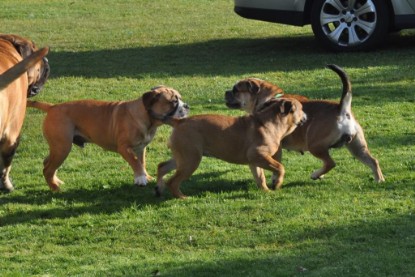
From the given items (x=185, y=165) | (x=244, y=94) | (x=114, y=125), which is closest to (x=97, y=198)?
(x=114, y=125)

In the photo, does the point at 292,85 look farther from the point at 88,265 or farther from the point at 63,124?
the point at 88,265

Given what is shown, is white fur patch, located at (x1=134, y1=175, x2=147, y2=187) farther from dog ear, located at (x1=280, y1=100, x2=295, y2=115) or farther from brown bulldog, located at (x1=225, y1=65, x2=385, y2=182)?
dog ear, located at (x1=280, y1=100, x2=295, y2=115)

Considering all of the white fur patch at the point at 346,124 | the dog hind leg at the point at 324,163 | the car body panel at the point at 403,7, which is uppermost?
the white fur patch at the point at 346,124

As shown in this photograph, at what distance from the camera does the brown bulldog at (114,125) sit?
977 centimetres

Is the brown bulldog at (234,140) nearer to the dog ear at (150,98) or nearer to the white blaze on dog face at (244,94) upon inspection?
the dog ear at (150,98)

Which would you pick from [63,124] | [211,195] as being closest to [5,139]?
[63,124]

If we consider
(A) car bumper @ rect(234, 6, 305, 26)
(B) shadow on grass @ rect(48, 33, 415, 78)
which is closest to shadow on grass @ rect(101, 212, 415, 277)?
(B) shadow on grass @ rect(48, 33, 415, 78)

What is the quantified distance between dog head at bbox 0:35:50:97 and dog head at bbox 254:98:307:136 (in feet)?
7.36

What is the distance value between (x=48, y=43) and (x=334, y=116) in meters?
9.34

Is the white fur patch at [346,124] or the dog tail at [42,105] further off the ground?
the white fur patch at [346,124]

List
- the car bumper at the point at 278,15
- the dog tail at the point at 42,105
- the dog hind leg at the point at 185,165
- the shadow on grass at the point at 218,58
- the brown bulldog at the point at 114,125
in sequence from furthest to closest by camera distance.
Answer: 1. the car bumper at the point at 278,15
2. the shadow on grass at the point at 218,58
3. the dog tail at the point at 42,105
4. the brown bulldog at the point at 114,125
5. the dog hind leg at the point at 185,165

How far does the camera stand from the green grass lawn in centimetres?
761

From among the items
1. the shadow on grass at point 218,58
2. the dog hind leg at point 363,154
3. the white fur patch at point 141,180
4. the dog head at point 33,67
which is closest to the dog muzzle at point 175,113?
the white fur patch at point 141,180

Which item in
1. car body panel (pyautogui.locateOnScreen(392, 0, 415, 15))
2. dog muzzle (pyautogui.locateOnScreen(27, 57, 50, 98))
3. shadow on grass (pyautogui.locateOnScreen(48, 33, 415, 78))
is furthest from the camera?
car body panel (pyautogui.locateOnScreen(392, 0, 415, 15))
